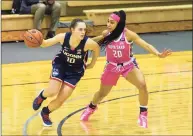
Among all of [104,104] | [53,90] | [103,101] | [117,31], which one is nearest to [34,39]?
[53,90]

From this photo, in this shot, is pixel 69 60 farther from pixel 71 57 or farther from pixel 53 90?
pixel 53 90

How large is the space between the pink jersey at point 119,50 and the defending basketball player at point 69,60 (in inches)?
8.2

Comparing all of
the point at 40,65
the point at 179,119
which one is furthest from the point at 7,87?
the point at 179,119

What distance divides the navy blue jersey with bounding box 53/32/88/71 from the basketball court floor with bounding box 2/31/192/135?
2.68 feet

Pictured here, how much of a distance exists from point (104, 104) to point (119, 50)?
1.51 metres

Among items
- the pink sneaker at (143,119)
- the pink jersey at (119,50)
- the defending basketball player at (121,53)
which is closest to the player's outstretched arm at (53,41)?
the defending basketball player at (121,53)

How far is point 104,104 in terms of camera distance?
695 centimetres

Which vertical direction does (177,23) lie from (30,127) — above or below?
above

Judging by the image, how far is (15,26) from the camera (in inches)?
446

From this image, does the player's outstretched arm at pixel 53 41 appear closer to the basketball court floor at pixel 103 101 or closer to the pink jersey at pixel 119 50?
the pink jersey at pixel 119 50

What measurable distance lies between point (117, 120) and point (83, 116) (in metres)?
0.45

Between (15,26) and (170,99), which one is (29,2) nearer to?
(15,26)

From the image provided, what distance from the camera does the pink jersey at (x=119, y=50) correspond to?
5.62 m

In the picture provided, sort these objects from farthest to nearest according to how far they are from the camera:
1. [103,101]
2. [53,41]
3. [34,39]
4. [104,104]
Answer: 1. [103,101]
2. [104,104]
3. [53,41]
4. [34,39]
